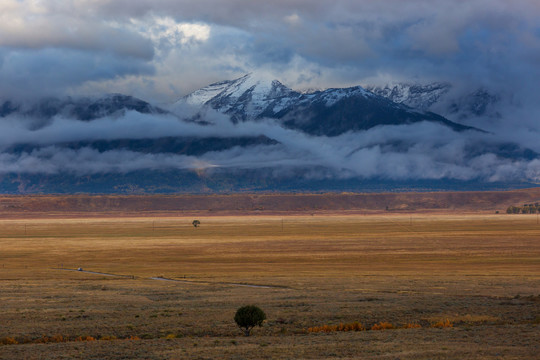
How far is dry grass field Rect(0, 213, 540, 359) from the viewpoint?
96.4 feet

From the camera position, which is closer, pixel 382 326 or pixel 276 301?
pixel 382 326

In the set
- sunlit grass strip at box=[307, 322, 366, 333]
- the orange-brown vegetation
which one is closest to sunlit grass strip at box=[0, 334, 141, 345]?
sunlit grass strip at box=[307, 322, 366, 333]

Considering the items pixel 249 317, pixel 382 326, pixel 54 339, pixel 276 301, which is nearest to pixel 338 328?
pixel 382 326

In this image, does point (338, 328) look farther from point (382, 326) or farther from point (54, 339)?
point (54, 339)

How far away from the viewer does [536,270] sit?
66938mm

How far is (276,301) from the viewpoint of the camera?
43.4 m

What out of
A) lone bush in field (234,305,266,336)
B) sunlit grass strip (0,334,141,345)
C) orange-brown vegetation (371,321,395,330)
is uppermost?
lone bush in field (234,305,266,336)

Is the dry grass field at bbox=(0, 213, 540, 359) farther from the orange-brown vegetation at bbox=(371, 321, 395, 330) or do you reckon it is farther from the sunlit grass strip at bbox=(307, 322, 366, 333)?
the orange-brown vegetation at bbox=(371, 321, 395, 330)

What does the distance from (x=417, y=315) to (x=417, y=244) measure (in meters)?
→ 66.6

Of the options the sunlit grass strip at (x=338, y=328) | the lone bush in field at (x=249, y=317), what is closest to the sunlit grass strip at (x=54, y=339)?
the lone bush in field at (x=249, y=317)

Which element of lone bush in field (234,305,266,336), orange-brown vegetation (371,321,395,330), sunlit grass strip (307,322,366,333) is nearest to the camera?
lone bush in field (234,305,266,336)

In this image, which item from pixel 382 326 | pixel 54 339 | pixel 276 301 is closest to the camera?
pixel 54 339

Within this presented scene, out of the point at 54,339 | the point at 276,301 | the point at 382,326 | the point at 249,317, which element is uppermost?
the point at 249,317

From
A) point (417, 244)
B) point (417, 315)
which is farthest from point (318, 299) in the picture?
point (417, 244)
